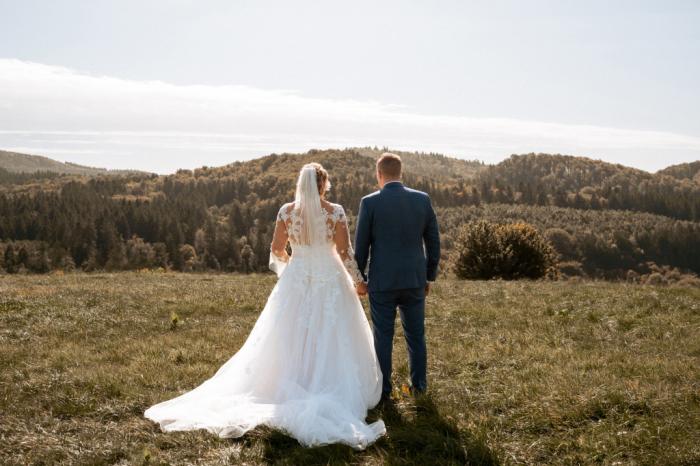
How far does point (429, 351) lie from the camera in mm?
10578

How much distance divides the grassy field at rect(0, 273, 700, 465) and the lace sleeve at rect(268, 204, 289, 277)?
234 cm

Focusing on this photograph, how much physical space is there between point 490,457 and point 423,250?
9.50ft

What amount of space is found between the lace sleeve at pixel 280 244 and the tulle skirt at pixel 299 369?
31 cm

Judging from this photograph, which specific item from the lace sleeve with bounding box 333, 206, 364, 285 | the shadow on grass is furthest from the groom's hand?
the shadow on grass

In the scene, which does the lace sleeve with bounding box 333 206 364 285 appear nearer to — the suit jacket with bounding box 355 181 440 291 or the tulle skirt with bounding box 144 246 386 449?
the tulle skirt with bounding box 144 246 386 449

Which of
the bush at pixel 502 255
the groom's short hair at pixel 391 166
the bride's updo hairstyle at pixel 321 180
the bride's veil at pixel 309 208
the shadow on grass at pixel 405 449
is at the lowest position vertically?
the bush at pixel 502 255

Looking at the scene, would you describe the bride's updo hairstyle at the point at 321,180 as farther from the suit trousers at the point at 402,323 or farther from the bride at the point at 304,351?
the suit trousers at the point at 402,323

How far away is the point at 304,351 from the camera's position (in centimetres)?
769

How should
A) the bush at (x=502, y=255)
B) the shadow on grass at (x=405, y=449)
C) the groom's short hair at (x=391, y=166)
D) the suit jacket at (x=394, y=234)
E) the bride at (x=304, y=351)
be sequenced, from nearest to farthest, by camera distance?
the shadow on grass at (x=405, y=449) → the bride at (x=304, y=351) → the suit jacket at (x=394, y=234) → the groom's short hair at (x=391, y=166) → the bush at (x=502, y=255)

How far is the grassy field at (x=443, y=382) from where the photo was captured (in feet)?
19.6

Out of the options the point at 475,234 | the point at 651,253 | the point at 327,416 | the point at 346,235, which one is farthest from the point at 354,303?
the point at 651,253

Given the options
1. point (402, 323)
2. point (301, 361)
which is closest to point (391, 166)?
point (402, 323)

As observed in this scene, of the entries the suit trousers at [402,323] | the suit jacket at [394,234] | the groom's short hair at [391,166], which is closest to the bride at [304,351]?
the suit trousers at [402,323]

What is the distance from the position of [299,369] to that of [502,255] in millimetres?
24193
